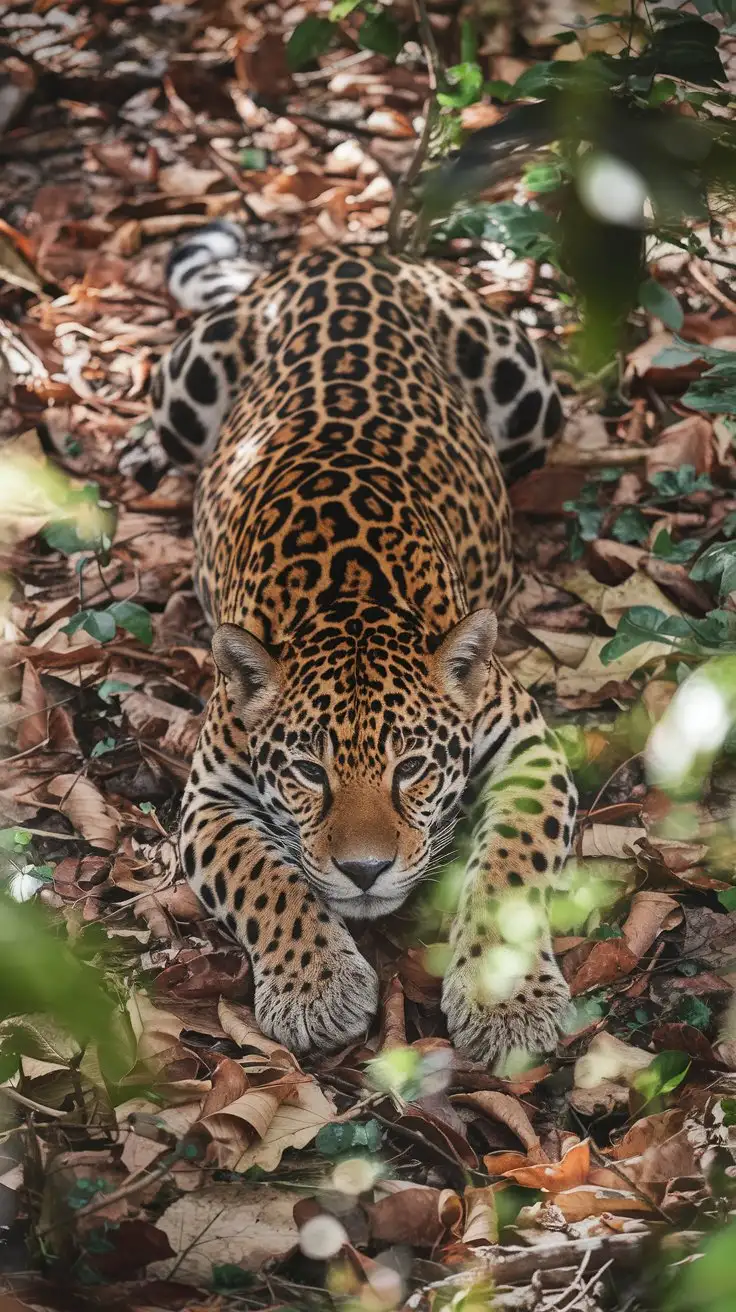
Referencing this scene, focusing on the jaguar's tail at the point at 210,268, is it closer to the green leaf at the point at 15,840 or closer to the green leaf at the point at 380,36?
the green leaf at the point at 380,36

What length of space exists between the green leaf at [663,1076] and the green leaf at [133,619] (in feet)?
9.76

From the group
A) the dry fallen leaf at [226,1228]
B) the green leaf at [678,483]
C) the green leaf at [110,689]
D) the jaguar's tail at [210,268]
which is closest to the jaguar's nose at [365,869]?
the dry fallen leaf at [226,1228]

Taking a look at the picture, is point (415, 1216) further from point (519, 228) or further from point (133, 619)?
point (519, 228)

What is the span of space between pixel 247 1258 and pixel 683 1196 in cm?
124

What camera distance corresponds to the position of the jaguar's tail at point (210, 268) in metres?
9.16

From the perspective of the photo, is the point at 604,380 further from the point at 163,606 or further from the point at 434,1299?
the point at 434,1299

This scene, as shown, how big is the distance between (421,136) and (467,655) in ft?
13.9

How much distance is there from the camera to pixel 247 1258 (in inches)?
153

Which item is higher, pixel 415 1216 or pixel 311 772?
pixel 311 772

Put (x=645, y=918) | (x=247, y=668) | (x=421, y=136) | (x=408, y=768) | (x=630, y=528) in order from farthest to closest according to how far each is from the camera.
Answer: (x=421, y=136), (x=630, y=528), (x=645, y=918), (x=247, y=668), (x=408, y=768)

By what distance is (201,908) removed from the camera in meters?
5.66

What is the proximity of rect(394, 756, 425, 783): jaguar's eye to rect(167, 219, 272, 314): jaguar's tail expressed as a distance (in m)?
4.96

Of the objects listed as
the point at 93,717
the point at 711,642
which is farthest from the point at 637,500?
the point at 93,717

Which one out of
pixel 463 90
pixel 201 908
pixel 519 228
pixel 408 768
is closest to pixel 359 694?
pixel 408 768
